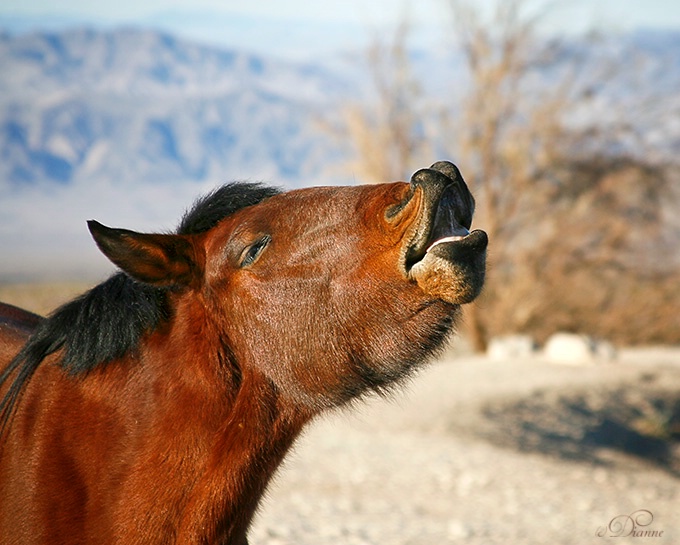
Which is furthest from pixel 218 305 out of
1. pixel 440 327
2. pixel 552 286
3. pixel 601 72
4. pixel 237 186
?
pixel 601 72

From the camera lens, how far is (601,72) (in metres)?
15.9

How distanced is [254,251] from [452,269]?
24.6 inches

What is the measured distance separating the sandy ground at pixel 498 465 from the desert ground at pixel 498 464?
17mm

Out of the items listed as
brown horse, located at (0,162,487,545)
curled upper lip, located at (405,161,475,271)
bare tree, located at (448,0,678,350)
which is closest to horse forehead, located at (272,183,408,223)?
brown horse, located at (0,162,487,545)

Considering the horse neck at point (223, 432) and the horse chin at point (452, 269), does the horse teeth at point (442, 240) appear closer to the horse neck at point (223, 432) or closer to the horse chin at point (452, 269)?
the horse chin at point (452, 269)

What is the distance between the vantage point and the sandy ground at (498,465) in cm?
608

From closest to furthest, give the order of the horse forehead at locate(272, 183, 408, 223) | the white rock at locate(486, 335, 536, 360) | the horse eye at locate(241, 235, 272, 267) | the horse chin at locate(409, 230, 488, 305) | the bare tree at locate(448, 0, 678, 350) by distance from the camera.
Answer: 1. the horse chin at locate(409, 230, 488, 305)
2. the horse forehead at locate(272, 183, 408, 223)
3. the horse eye at locate(241, 235, 272, 267)
4. the white rock at locate(486, 335, 536, 360)
5. the bare tree at locate(448, 0, 678, 350)

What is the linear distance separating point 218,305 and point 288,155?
124 m

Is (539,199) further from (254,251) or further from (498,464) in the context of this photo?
(254,251)

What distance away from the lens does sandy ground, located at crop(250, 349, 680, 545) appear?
608cm

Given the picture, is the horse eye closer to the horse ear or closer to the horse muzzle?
the horse ear

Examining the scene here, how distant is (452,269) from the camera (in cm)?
228

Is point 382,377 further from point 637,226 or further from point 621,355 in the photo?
point 637,226

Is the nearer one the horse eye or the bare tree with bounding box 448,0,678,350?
the horse eye
